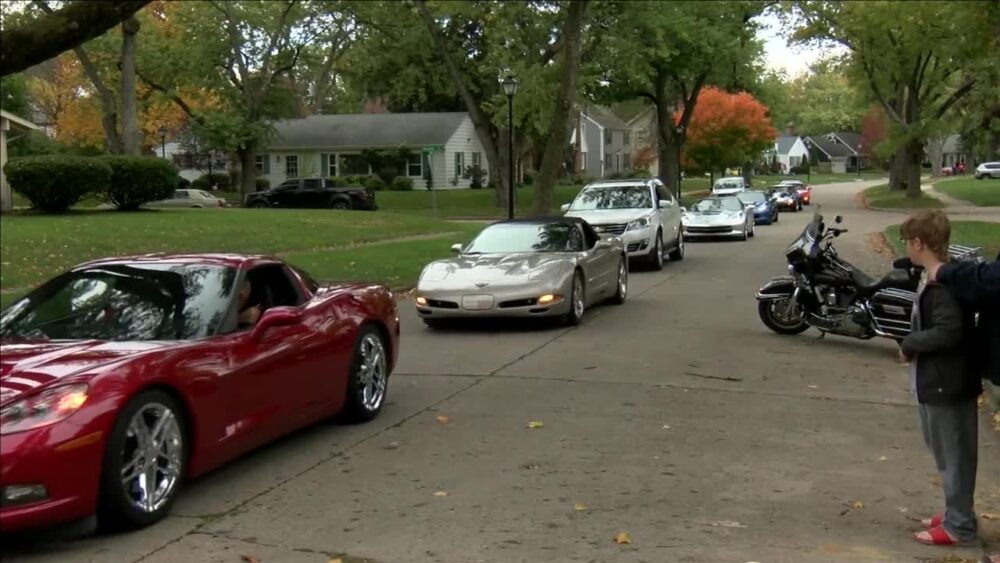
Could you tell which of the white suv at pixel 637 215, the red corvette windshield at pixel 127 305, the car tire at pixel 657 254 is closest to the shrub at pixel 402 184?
the white suv at pixel 637 215

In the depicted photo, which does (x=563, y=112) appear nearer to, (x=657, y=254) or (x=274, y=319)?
(x=657, y=254)

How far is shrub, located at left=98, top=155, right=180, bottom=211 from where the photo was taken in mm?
28781

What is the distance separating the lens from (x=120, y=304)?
602 centimetres

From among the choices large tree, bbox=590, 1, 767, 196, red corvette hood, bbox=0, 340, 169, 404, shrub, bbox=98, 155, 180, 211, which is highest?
large tree, bbox=590, 1, 767, 196

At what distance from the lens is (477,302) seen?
461 inches

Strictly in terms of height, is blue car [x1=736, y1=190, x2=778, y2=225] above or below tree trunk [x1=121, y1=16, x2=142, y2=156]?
below

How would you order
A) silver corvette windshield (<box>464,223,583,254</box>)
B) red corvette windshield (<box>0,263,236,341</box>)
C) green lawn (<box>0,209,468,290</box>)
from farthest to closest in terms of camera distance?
green lawn (<box>0,209,468,290</box>) → silver corvette windshield (<box>464,223,583,254</box>) → red corvette windshield (<box>0,263,236,341</box>)

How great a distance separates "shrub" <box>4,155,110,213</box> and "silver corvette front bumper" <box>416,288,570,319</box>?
18644 mm

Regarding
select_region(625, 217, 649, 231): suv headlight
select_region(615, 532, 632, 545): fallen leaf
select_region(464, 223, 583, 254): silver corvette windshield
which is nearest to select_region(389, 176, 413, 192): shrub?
select_region(625, 217, 649, 231): suv headlight

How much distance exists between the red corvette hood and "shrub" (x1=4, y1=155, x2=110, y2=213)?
921 inches

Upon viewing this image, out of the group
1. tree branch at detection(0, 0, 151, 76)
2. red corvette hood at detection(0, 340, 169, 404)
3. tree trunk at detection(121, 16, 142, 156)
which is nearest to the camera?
red corvette hood at detection(0, 340, 169, 404)

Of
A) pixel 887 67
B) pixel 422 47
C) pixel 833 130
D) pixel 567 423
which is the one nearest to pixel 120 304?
pixel 567 423

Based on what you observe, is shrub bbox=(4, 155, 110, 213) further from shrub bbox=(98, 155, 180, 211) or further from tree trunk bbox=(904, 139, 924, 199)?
tree trunk bbox=(904, 139, 924, 199)

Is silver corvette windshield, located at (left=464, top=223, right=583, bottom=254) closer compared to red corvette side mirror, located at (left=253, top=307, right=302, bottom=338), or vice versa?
red corvette side mirror, located at (left=253, top=307, right=302, bottom=338)
